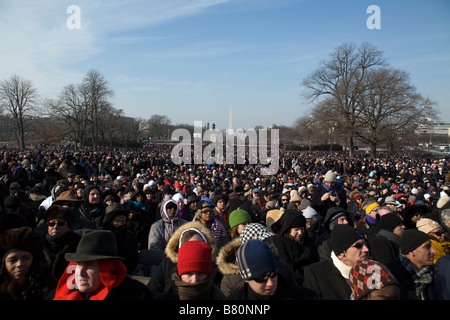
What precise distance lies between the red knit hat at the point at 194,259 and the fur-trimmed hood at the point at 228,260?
54 cm

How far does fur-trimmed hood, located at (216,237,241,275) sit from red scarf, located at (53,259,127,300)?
2.86ft

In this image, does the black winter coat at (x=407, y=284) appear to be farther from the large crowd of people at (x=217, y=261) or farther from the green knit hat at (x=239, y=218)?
the green knit hat at (x=239, y=218)

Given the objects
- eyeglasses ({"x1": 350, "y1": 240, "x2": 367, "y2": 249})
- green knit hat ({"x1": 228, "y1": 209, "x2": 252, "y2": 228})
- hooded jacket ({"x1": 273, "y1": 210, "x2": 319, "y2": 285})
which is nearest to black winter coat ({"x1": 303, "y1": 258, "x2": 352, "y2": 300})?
eyeglasses ({"x1": 350, "y1": 240, "x2": 367, "y2": 249})

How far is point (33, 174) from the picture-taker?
1298 centimetres

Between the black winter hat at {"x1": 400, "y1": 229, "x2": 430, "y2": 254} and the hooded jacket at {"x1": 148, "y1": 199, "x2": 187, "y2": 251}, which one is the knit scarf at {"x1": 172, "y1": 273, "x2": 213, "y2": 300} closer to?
the black winter hat at {"x1": 400, "y1": 229, "x2": 430, "y2": 254}

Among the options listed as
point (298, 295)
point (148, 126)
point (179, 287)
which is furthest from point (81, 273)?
point (148, 126)

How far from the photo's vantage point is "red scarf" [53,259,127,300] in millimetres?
2274

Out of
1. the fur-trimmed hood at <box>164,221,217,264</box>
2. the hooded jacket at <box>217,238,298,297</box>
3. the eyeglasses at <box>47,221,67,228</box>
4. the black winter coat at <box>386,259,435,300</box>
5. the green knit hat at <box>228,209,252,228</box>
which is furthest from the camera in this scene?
the green knit hat at <box>228,209,252,228</box>

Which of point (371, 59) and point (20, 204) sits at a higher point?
point (371, 59)

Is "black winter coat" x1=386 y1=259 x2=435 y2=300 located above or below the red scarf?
below

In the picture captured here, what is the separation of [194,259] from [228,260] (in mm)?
795

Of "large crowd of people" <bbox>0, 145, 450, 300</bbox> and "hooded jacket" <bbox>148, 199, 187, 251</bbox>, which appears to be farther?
"hooded jacket" <bbox>148, 199, 187, 251</bbox>

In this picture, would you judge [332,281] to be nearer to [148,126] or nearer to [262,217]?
[262,217]
